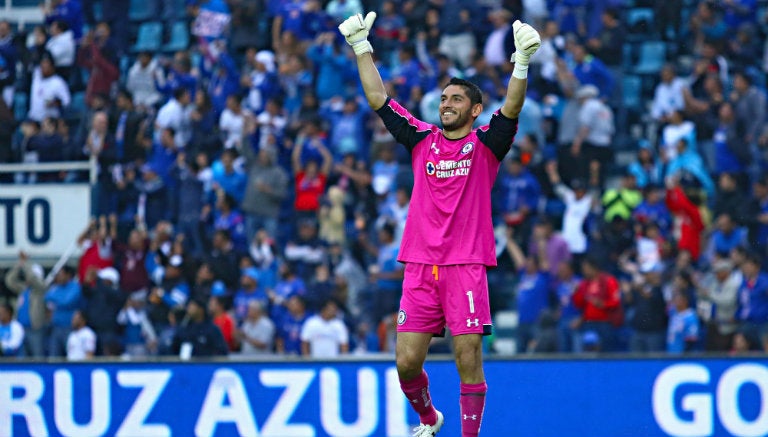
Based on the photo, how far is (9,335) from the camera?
17.2m

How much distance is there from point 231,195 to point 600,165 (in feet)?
15.0

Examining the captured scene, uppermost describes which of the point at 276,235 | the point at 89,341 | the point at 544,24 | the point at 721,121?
the point at 544,24

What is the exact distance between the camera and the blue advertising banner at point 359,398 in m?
10.8

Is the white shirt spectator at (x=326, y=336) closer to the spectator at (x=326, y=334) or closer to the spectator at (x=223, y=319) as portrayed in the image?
the spectator at (x=326, y=334)

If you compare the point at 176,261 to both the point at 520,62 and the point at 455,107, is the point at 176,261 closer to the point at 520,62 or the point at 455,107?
the point at 455,107

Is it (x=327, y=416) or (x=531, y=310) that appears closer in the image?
(x=327, y=416)

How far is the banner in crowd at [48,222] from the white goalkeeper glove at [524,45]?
11.4 metres

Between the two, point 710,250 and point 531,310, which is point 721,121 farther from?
point 531,310

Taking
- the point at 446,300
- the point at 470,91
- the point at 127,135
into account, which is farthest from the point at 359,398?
the point at 127,135

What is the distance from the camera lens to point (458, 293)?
27.7 ft

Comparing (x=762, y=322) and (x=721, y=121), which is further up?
(x=721, y=121)

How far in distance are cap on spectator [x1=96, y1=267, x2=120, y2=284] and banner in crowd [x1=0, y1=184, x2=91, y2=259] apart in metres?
1.25

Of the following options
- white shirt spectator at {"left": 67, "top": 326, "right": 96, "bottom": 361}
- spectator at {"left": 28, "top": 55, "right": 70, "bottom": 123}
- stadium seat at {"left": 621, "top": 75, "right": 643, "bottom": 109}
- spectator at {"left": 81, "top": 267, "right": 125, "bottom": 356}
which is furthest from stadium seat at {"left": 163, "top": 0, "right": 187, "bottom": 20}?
stadium seat at {"left": 621, "top": 75, "right": 643, "bottom": 109}

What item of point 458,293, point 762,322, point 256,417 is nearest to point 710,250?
point 762,322
